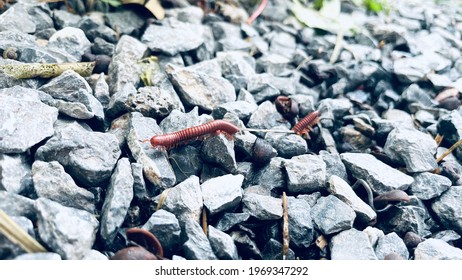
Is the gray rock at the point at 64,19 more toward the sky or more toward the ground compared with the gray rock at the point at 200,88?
more toward the sky

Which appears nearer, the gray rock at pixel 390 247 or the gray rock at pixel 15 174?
the gray rock at pixel 15 174

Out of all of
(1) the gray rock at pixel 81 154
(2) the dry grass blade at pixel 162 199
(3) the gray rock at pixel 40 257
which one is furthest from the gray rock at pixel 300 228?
(3) the gray rock at pixel 40 257

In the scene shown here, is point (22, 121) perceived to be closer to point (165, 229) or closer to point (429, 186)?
point (165, 229)

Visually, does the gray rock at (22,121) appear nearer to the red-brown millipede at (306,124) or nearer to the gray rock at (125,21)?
the gray rock at (125,21)

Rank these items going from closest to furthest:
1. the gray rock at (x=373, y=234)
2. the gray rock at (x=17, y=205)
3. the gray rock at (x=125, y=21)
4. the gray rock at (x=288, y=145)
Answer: the gray rock at (x=17, y=205)
the gray rock at (x=373, y=234)
the gray rock at (x=288, y=145)
the gray rock at (x=125, y=21)

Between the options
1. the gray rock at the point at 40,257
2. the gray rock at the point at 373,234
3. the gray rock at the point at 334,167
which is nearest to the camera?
the gray rock at the point at 40,257

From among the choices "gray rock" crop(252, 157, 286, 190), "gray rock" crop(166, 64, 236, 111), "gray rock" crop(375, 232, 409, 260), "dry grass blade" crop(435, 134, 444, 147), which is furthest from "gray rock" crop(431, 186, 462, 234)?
"gray rock" crop(166, 64, 236, 111)
